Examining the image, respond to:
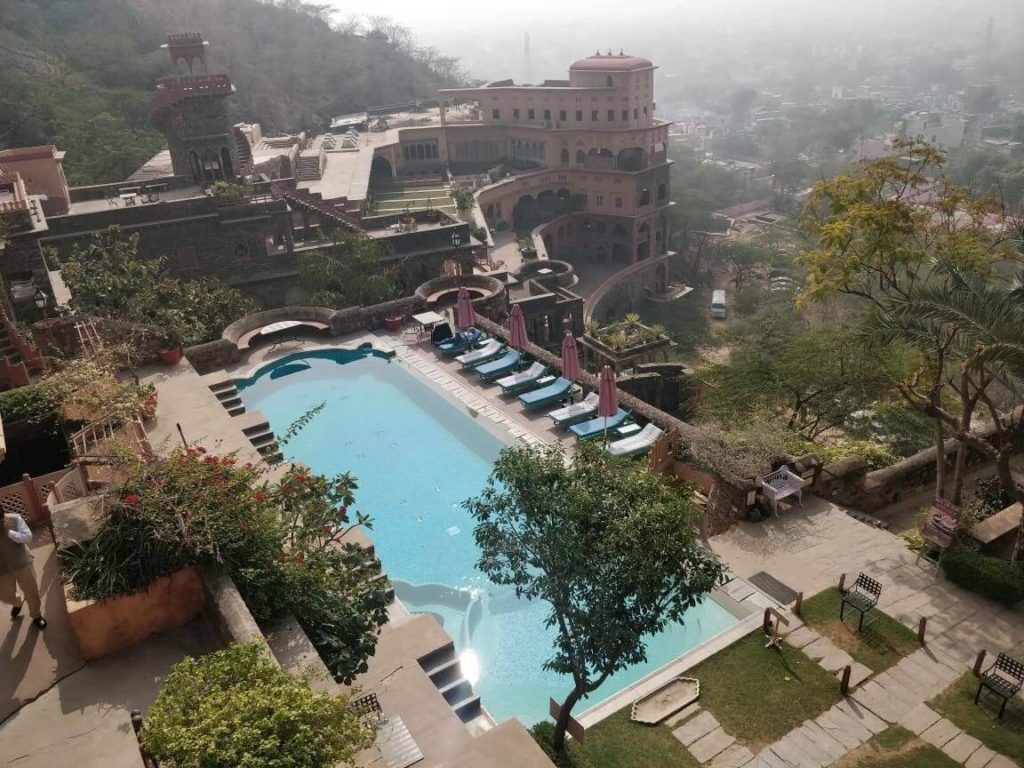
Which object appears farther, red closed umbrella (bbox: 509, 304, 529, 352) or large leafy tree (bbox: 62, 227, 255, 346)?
red closed umbrella (bbox: 509, 304, 529, 352)

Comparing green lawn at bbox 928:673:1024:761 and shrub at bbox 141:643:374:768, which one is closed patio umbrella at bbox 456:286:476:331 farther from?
shrub at bbox 141:643:374:768

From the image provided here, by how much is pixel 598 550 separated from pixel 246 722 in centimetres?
411

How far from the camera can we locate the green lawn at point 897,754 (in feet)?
34.2

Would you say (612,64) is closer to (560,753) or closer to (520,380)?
(520,380)

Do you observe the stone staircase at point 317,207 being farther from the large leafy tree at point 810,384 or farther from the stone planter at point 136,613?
the stone planter at point 136,613

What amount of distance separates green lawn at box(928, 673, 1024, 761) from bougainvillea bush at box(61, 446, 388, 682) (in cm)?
851

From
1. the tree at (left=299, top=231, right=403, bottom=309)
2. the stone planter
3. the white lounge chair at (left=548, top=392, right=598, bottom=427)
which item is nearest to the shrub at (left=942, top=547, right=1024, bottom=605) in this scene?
the white lounge chair at (left=548, top=392, right=598, bottom=427)

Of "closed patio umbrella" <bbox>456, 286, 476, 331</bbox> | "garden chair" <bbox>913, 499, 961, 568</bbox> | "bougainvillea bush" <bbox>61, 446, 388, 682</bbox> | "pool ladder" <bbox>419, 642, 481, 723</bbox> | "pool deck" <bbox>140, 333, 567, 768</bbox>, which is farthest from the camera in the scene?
"closed patio umbrella" <bbox>456, 286, 476, 331</bbox>

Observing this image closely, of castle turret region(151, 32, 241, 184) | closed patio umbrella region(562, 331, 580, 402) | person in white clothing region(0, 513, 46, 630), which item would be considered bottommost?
closed patio umbrella region(562, 331, 580, 402)

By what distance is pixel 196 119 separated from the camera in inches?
1335

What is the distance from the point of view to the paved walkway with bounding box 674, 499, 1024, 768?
1077cm

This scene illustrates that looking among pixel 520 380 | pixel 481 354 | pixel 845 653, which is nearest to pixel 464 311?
pixel 481 354

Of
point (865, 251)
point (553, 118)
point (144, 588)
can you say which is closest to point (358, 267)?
point (865, 251)

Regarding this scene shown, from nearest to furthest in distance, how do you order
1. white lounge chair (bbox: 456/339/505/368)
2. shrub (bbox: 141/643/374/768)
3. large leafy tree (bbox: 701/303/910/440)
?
shrub (bbox: 141/643/374/768) < large leafy tree (bbox: 701/303/910/440) < white lounge chair (bbox: 456/339/505/368)
